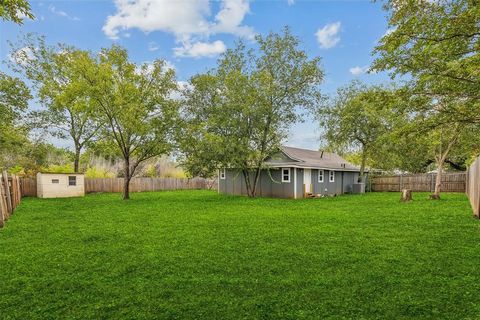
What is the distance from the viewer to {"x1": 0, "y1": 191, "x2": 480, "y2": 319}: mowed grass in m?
3.10

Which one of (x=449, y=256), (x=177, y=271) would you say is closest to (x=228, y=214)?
(x=177, y=271)

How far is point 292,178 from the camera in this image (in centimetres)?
1802

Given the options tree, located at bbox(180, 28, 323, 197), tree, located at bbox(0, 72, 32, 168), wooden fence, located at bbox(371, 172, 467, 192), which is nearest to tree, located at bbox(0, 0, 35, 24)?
tree, located at bbox(180, 28, 323, 197)

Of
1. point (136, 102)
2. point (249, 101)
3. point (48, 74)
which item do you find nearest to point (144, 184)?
point (48, 74)

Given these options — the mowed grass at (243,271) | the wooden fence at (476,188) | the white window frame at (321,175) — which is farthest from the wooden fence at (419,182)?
the mowed grass at (243,271)

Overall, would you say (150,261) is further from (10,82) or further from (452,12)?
(10,82)

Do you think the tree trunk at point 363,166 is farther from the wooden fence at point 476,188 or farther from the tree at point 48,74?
the tree at point 48,74

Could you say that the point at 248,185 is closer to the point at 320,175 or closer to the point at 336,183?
the point at 320,175

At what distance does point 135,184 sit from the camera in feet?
81.7

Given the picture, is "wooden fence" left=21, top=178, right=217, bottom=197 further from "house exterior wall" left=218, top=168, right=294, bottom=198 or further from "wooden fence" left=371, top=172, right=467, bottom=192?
"wooden fence" left=371, top=172, right=467, bottom=192

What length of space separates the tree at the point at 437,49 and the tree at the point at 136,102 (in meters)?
12.6

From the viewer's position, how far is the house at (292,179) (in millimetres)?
18062

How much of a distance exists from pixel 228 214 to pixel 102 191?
17.2 m

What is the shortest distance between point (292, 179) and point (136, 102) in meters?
9.98
